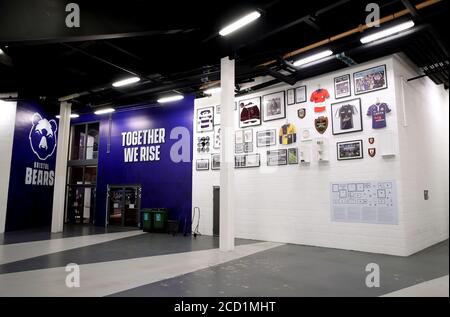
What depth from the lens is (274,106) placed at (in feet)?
26.1

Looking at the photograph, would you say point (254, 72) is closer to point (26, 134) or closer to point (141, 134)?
point (141, 134)

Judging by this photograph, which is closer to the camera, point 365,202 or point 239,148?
point 365,202

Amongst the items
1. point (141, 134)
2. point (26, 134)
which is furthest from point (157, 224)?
point (26, 134)

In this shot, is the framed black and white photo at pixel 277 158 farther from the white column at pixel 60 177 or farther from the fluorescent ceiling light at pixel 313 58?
the white column at pixel 60 177

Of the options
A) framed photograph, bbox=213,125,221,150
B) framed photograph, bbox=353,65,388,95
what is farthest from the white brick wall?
framed photograph, bbox=213,125,221,150

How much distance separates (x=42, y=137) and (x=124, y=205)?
416cm

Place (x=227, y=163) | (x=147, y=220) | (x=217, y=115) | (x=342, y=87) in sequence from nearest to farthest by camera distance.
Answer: (x=227, y=163) → (x=342, y=87) → (x=217, y=115) → (x=147, y=220)

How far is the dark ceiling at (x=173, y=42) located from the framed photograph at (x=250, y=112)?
2.62 feet

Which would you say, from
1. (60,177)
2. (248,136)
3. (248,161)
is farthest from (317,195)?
(60,177)

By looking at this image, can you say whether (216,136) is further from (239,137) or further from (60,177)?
(60,177)

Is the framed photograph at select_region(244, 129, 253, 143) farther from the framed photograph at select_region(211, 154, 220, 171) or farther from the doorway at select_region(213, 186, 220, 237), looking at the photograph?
the doorway at select_region(213, 186, 220, 237)

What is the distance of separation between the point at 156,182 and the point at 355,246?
631 centimetres

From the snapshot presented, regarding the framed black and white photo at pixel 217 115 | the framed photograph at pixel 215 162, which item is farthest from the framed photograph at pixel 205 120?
the framed photograph at pixel 215 162

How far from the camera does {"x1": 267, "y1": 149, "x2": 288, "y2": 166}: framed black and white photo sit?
763cm
